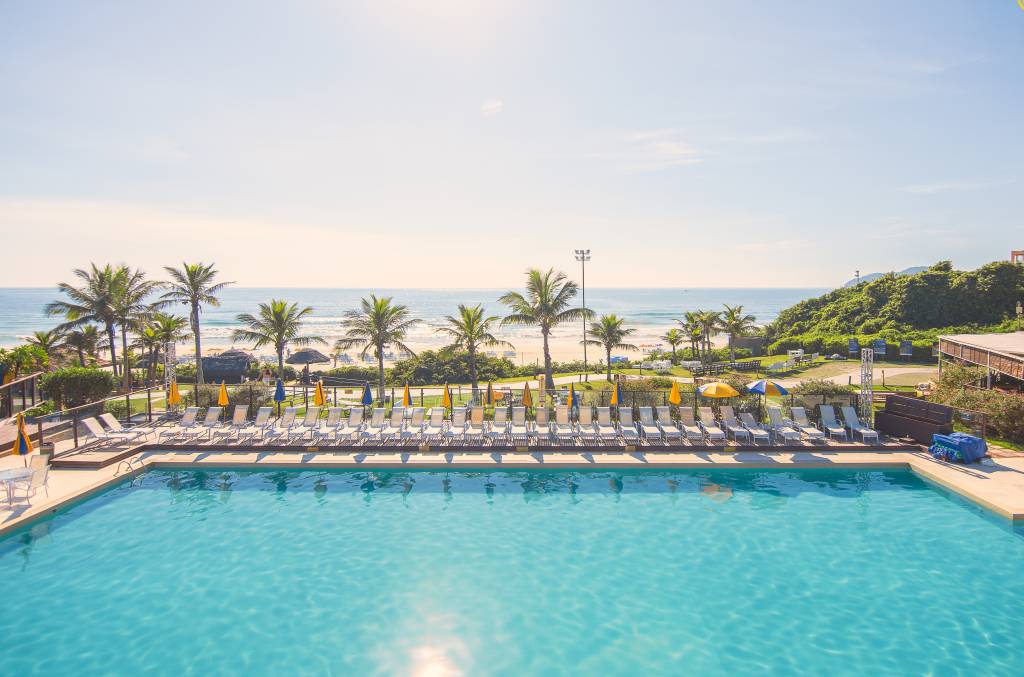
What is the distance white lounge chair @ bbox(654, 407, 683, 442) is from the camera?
17312 mm

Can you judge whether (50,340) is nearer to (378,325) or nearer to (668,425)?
(378,325)

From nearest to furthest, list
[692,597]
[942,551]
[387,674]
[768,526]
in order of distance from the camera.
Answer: [387,674]
[692,597]
[942,551]
[768,526]

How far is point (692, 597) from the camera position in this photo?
962 centimetres

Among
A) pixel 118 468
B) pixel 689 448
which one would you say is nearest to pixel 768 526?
pixel 689 448

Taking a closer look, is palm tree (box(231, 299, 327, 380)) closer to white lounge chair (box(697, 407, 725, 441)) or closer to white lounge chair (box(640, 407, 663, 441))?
white lounge chair (box(640, 407, 663, 441))

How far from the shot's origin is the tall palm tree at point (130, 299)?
2686 cm

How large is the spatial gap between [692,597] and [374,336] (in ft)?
66.7

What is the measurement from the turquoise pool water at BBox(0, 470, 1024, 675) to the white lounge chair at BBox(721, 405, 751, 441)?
263 cm

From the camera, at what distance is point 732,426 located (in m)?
18.0

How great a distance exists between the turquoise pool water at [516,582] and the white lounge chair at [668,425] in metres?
2.93

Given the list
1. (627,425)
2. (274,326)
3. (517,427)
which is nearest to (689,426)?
(627,425)

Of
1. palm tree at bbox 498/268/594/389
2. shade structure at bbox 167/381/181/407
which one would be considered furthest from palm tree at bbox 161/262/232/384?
palm tree at bbox 498/268/594/389

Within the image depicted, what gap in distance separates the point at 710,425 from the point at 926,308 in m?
51.5

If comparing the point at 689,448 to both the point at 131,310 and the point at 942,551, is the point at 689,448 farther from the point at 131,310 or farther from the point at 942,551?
the point at 131,310
